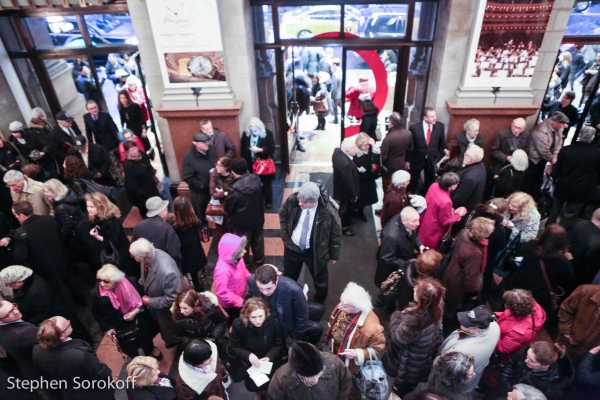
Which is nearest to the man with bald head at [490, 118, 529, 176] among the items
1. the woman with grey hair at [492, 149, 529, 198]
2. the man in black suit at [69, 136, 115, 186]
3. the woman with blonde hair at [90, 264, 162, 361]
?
the woman with grey hair at [492, 149, 529, 198]

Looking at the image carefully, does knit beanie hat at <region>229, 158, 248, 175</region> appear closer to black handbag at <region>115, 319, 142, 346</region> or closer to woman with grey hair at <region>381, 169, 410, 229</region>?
woman with grey hair at <region>381, 169, 410, 229</region>

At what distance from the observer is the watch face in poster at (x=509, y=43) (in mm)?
5480

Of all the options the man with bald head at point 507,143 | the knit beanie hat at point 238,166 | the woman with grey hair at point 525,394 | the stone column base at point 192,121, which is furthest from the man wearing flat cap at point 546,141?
the stone column base at point 192,121

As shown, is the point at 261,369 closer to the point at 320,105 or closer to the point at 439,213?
the point at 439,213

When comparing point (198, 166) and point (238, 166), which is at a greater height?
point (238, 166)

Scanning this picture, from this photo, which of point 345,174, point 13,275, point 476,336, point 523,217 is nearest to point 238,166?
point 345,174

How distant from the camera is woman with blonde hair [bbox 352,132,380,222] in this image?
5.57m

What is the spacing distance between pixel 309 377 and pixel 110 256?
266 cm

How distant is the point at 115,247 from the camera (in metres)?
4.34

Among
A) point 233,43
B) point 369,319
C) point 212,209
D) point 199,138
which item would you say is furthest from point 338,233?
point 233,43

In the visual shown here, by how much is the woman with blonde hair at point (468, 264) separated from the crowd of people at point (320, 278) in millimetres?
19

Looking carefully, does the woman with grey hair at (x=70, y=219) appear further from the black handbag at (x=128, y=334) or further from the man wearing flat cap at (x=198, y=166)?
the man wearing flat cap at (x=198, y=166)

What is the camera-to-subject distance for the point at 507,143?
593 cm

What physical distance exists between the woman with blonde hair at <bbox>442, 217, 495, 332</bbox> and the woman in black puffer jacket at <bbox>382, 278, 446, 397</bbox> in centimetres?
82
